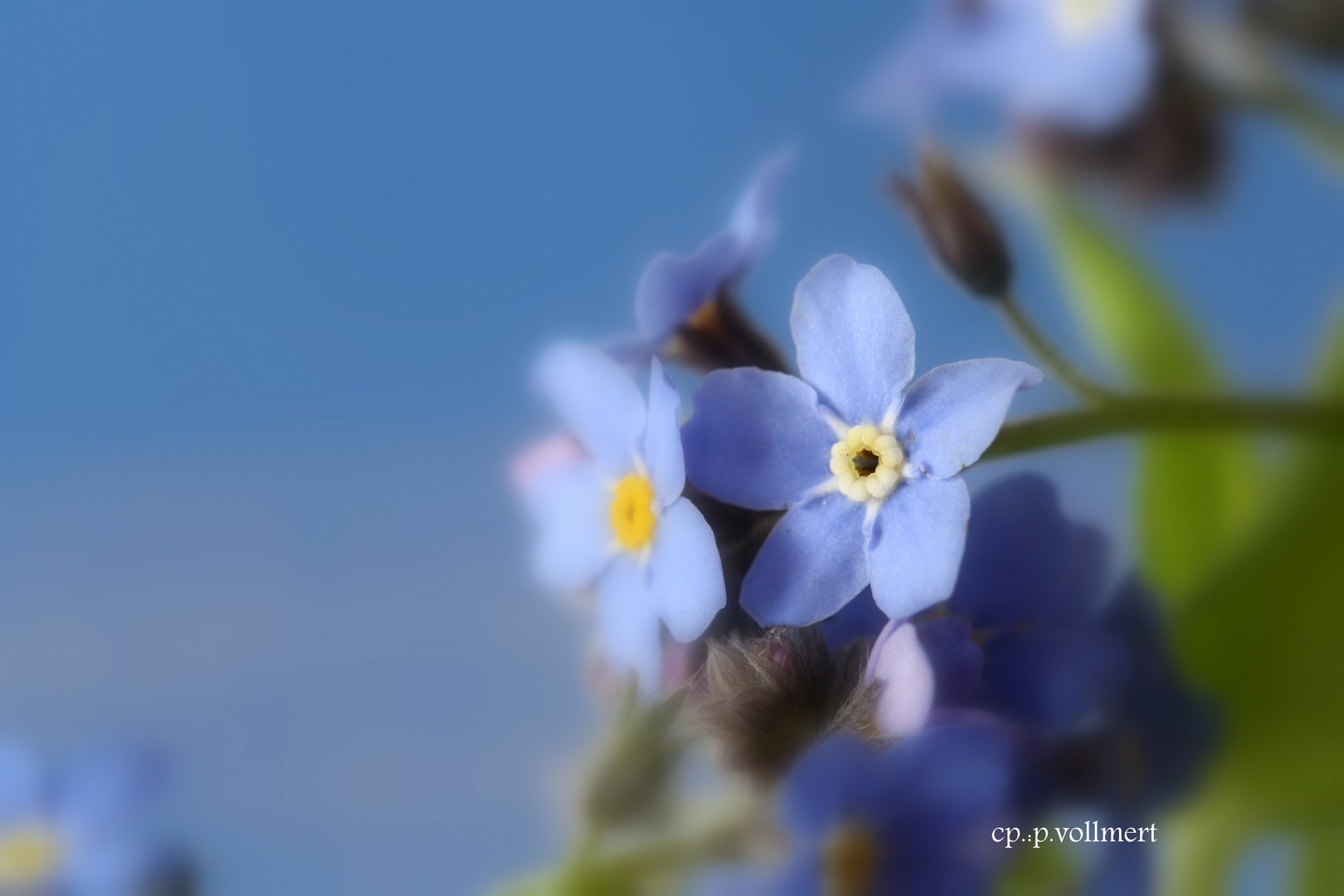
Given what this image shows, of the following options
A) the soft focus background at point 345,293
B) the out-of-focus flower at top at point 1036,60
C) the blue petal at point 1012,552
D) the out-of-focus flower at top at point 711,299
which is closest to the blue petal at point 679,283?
the out-of-focus flower at top at point 711,299

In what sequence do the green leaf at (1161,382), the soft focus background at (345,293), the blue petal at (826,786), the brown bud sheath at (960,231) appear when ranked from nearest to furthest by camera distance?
the blue petal at (826,786), the brown bud sheath at (960,231), the green leaf at (1161,382), the soft focus background at (345,293)

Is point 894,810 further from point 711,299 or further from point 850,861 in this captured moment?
point 711,299

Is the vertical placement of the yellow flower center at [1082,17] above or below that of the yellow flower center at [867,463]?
above

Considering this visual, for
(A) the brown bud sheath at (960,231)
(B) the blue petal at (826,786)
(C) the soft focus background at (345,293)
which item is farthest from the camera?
(C) the soft focus background at (345,293)

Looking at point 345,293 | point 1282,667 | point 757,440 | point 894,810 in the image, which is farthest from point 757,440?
point 345,293

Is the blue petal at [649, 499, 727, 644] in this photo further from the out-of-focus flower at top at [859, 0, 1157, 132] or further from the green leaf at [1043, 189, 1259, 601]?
the out-of-focus flower at top at [859, 0, 1157, 132]

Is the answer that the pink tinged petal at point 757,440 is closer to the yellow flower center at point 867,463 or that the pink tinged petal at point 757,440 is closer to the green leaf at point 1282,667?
the yellow flower center at point 867,463
